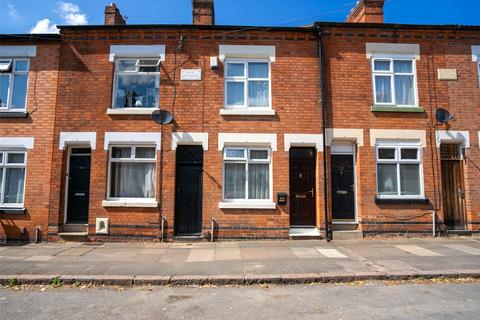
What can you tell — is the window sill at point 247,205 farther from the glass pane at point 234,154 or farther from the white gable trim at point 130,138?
the white gable trim at point 130,138

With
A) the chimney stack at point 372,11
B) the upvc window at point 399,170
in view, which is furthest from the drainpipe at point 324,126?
the chimney stack at point 372,11

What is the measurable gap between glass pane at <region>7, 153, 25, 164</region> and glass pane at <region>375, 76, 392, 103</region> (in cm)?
1123

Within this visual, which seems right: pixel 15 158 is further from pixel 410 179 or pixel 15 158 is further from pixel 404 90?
pixel 404 90

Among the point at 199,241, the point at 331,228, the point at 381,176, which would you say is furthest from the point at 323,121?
the point at 199,241

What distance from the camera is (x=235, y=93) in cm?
1043

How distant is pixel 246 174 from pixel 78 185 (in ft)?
17.3

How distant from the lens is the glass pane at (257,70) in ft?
34.4

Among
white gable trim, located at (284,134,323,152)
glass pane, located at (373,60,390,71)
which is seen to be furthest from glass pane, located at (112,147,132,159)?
glass pane, located at (373,60,390,71)

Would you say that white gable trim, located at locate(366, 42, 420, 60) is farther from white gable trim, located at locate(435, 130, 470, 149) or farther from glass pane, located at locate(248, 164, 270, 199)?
glass pane, located at locate(248, 164, 270, 199)

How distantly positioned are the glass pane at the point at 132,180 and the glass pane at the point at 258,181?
298cm

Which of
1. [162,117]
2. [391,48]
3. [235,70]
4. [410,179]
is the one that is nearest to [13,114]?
[162,117]

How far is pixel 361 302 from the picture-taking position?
5.20m

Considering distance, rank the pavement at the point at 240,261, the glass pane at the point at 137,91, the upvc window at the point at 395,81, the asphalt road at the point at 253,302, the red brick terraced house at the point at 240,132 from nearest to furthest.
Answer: the asphalt road at the point at 253,302 < the pavement at the point at 240,261 < the red brick terraced house at the point at 240,132 < the glass pane at the point at 137,91 < the upvc window at the point at 395,81

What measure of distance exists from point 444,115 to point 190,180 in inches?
320
